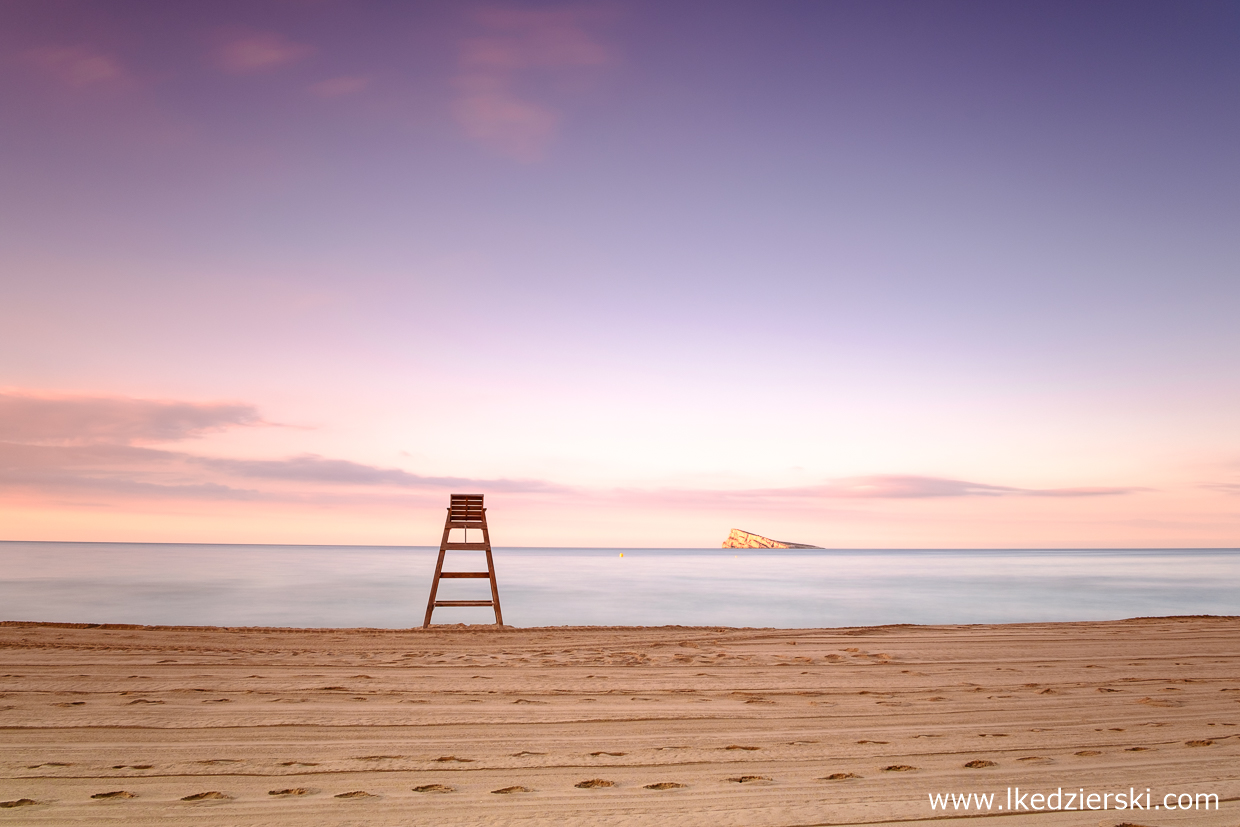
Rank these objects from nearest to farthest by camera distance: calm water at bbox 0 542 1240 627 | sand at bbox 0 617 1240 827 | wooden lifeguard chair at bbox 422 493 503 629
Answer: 1. sand at bbox 0 617 1240 827
2. wooden lifeguard chair at bbox 422 493 503 629
3. calm water at bbox 0 542 1240 627

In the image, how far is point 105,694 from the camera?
6.13 metres

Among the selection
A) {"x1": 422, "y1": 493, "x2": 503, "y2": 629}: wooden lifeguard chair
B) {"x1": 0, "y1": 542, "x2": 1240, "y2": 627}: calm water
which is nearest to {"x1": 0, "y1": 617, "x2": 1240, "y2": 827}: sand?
{"x1": 422, "y1": 493, "x2": 503, "y2": 629}: wooden lifeguard chair

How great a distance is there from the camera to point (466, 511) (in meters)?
12.7

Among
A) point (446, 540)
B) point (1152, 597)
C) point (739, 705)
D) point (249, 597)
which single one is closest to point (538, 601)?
point (249, 597)

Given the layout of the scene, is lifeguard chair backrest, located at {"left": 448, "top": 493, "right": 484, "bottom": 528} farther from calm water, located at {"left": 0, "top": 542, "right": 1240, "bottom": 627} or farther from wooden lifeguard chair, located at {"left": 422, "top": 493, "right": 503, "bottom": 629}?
calm water, located at {"left": 0, "top": 542, "right": 1240, "bottom": 627}

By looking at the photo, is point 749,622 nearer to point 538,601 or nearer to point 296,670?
point 538,601

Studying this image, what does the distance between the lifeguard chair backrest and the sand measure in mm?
3440

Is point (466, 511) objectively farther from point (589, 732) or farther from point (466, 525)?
point (589, 732)

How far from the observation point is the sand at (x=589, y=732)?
378 centimetres

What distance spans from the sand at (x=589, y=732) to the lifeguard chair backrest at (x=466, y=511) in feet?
11.3

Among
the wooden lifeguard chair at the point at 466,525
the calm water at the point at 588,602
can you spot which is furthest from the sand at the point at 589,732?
the calm water at the point at 588,602

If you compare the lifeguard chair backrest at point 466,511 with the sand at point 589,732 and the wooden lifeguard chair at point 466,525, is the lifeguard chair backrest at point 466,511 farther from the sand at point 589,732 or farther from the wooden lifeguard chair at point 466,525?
the sand at point 589,732

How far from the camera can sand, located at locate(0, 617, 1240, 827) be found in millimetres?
3783

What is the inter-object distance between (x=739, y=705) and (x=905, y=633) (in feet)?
20.1
